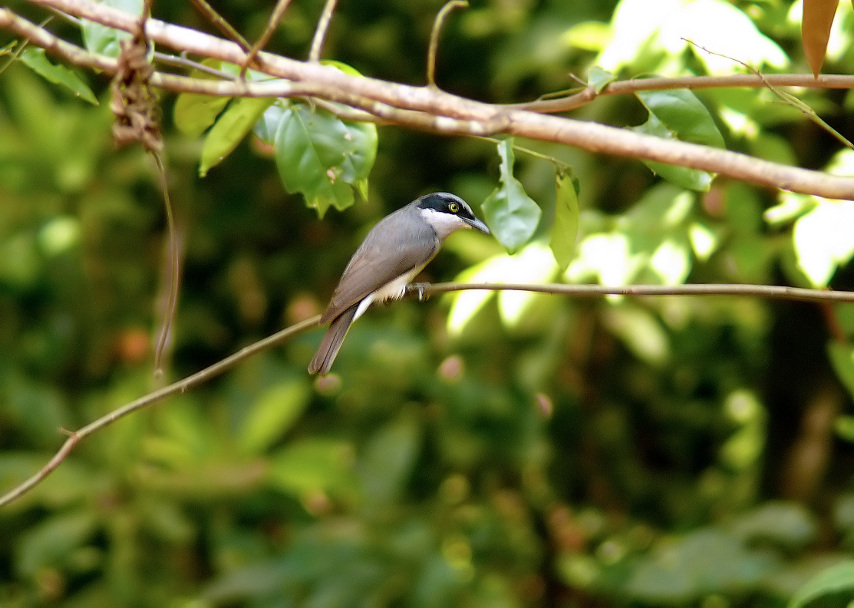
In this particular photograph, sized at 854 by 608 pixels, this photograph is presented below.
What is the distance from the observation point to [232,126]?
211 centimetres

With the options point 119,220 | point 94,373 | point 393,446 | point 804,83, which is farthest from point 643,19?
point 94,373

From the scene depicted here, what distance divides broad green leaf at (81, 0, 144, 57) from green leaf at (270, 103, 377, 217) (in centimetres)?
39

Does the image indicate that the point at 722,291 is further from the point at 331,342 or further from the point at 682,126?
the point at 331,342

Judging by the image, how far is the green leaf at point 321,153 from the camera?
81.3 inches

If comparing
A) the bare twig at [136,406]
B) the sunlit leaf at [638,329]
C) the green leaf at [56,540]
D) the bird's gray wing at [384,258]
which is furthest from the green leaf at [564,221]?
the green leaf at [56,540]

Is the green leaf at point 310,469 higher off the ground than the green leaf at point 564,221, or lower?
lower

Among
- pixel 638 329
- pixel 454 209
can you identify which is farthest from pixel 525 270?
pixel 638 329

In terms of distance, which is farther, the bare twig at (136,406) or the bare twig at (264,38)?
the bare twig at (136,406)

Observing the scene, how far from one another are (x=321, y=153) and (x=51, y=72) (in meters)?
0.60

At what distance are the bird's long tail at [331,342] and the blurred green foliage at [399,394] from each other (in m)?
0.49

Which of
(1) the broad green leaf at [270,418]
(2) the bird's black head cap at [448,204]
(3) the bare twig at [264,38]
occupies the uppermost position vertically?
(3) the bare twig at [264,38]

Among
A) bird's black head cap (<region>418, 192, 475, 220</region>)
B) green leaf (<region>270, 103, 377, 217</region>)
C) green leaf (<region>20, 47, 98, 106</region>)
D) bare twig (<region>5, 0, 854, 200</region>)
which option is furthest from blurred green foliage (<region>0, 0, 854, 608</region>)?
bare twig (<region>5, 0, 854, 200</region>)

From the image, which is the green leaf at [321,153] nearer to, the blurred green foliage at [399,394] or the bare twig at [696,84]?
the bare twig at [696,84]

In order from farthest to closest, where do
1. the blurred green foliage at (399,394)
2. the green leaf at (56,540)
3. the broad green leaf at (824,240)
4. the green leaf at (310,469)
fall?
the green leaf at (310,469) → the green leaf at (56,540) → the blurred green foliage at (399,394) → the broad green leaf at (824,240)
